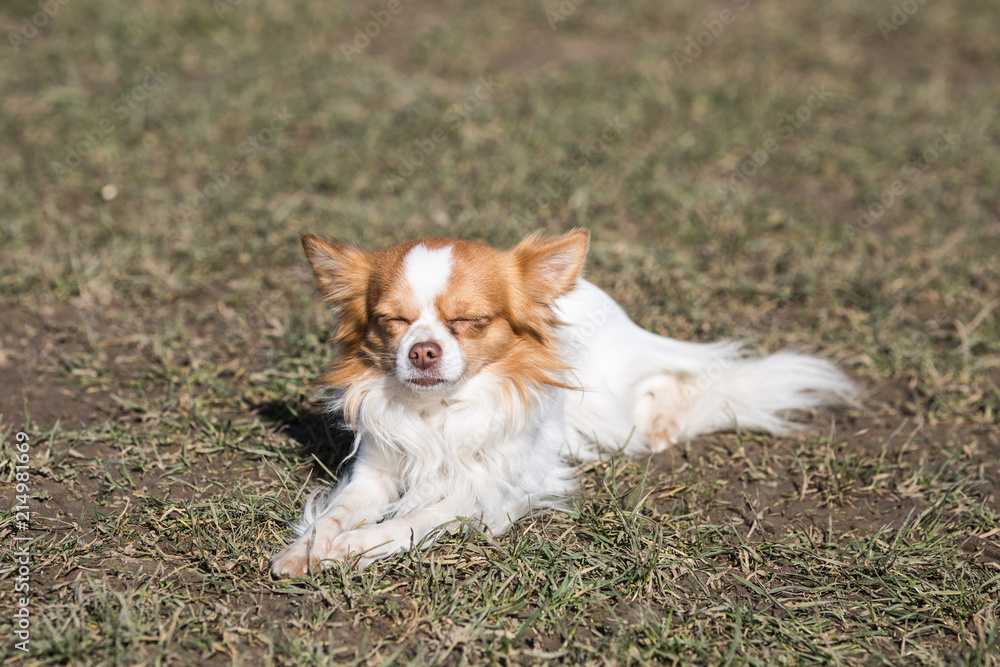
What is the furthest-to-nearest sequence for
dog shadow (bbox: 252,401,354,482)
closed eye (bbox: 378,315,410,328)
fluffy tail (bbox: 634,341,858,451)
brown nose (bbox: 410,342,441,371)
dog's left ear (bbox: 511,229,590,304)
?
fluffy tail (bbox: 634,341,858,451) → dog shadow (bbox: 252,401,354,482) → dog's left ear (bbox: 511,229,590,304) → closed eye (bbox: 378,315,410,328) → brown nose (bbox: 410,342,441,371)

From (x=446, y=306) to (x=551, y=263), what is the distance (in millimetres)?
441

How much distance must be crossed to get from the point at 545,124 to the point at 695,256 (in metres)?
1.99

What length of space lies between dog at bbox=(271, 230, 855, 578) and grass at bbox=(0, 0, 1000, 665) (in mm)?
131

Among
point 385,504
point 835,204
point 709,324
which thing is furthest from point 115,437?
point 835,204

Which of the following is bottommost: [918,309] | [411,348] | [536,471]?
[918,309]

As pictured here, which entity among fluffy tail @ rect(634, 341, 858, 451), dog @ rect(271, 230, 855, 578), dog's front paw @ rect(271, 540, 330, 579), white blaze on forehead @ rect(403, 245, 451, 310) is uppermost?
white blaze on forehead @ rect(403, 245, 451, 310)

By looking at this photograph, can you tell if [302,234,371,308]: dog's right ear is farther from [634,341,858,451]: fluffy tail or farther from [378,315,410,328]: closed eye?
[634,341,858,451]: fluffy tail

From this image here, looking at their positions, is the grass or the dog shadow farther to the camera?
the dog shadow

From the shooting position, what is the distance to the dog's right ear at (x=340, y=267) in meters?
3.08

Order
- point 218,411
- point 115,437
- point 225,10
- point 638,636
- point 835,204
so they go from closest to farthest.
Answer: point 638,636 → point 115,437 → point 218,411 → point 835,204 → point 225,10

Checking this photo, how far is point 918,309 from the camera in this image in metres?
5.05

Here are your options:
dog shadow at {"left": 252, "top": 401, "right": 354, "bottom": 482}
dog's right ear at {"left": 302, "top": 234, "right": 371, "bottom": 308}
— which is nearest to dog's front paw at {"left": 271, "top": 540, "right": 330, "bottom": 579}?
dog shadow at {"left": 252, "top": 401, "right": 354, "bottom": 482}

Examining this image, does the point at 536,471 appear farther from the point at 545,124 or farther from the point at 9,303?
the point at 545,124

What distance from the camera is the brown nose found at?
2.79 meters
